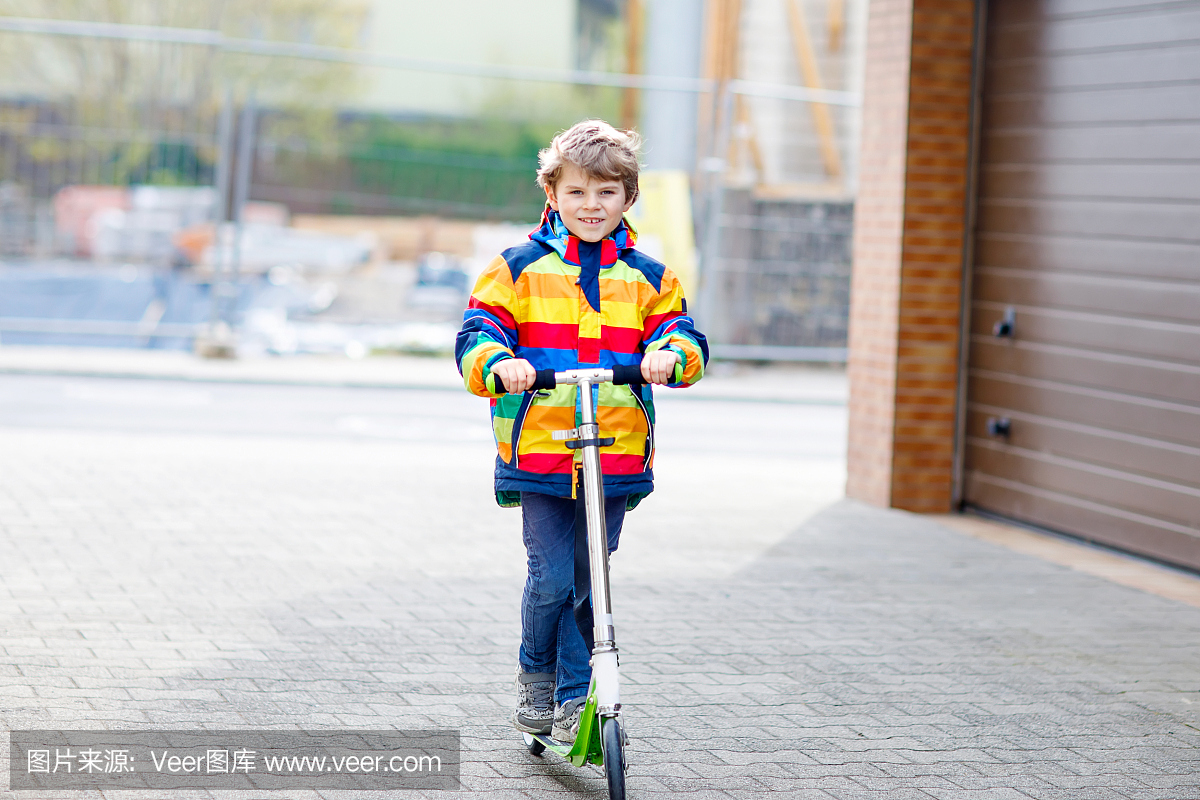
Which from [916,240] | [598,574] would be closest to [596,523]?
[598,574]

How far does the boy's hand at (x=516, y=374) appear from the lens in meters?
3.96

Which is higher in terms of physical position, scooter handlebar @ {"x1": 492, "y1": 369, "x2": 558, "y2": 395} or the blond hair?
the blond hair

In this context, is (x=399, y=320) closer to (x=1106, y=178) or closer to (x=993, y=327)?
(x=993, y=327)

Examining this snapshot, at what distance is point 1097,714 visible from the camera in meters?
5.32

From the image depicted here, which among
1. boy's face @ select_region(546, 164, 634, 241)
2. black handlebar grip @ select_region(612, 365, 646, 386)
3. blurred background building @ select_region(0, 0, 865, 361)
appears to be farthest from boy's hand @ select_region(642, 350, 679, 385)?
blurred background building @ select_region(0, 0, 865, 361)

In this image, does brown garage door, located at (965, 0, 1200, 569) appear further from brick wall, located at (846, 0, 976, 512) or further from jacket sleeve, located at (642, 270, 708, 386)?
jacket sleeve, located at (642, 270, 708, 386)

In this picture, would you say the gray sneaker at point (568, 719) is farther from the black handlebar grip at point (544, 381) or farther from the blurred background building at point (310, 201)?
the blurred background building at point (310, 201)

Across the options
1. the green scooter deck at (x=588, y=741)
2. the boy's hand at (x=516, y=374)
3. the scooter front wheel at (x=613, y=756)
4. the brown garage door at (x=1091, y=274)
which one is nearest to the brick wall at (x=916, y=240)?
the brown garage door at (x=1091, y=274)

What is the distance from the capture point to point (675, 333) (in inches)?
166

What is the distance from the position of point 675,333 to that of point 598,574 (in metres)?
0.68

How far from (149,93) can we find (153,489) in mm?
7005

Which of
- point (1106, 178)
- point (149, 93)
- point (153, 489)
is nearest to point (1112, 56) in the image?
point (1106, 178)

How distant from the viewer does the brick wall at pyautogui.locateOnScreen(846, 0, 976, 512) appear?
8.98 metres

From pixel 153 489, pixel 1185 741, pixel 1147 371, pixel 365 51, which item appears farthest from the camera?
pixel 365 51
